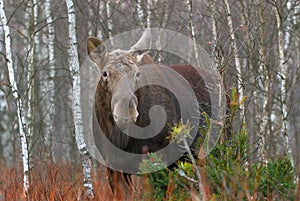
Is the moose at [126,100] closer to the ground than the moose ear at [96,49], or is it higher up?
closer to the ground

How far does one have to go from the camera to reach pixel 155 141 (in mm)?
6867

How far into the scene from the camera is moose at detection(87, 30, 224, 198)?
5.87 m

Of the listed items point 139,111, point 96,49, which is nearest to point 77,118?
point 139,111

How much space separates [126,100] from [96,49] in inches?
45.2

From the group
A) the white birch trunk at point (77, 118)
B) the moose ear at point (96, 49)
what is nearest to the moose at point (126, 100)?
the moose ear at point (96, 49)

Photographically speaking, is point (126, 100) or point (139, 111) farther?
point (139, 111)

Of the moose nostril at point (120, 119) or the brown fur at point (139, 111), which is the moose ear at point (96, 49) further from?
the moose nostril at point (120, 119)

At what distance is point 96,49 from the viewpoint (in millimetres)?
6672

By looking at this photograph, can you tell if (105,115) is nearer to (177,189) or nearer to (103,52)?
(103,52)

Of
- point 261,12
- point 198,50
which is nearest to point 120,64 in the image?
point 261,12

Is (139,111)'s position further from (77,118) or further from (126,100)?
(126,100)

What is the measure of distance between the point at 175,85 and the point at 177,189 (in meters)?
2.63

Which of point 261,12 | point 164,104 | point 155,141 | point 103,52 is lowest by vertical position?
point 155,141

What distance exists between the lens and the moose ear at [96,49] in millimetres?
6633
